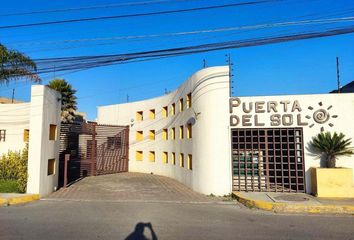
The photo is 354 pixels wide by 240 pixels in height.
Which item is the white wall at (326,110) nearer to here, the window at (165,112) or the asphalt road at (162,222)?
the asphalt road at (162,222)

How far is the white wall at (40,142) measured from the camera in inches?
479

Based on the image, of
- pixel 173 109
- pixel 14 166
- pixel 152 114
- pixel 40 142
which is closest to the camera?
pixel 40 142

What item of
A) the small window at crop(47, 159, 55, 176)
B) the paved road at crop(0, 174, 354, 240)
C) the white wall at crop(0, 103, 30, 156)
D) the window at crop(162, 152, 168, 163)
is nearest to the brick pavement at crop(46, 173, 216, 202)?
the paved road at crop(0, 174, 354, 240)

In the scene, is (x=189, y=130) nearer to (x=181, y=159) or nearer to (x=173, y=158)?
(x=181, y=159)

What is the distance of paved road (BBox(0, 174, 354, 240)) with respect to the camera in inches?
286

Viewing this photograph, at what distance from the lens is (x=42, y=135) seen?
12.4 meters

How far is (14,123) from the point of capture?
20.1 m

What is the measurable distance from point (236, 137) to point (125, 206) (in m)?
5.64

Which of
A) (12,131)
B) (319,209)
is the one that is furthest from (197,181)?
(12,131)

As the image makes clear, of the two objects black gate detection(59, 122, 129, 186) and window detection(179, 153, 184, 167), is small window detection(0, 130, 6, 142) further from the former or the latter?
window detection(179, 153, 184, 167)

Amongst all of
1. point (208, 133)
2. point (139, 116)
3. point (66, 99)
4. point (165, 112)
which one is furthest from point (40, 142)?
point (66, 99)

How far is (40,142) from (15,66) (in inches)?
157

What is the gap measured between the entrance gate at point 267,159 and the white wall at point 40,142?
8.06 metres

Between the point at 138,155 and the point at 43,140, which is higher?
the point at 43,140
